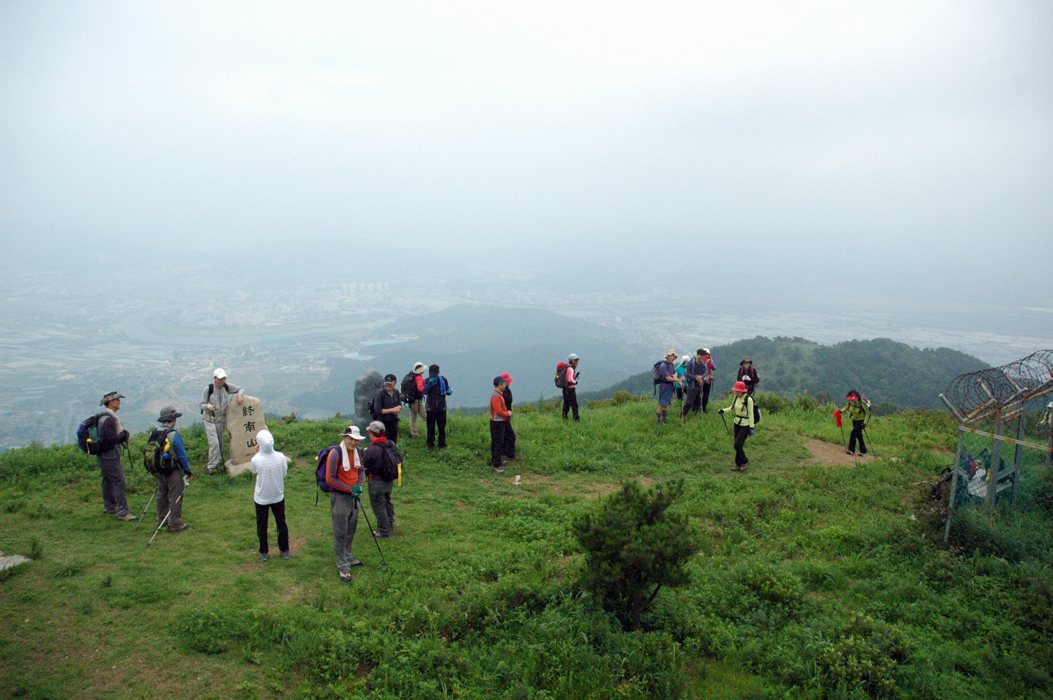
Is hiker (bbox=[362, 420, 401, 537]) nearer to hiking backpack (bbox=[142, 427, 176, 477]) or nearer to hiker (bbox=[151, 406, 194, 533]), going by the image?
hiker (bbox=[151, 406, 194, 533])

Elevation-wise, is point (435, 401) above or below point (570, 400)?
above

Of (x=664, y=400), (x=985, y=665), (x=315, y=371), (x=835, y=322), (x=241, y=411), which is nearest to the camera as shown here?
(x=985, y=665)

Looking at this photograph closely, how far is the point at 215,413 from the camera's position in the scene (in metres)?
10.9

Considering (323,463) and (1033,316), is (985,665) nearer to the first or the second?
(323,463)

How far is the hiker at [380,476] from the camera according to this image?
7.89m

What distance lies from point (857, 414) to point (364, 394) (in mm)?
11542

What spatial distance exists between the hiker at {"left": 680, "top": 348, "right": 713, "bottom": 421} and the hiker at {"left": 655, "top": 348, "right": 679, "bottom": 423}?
1.29 ft

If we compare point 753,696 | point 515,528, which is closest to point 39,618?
point 515,528

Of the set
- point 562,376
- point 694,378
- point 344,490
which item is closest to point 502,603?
point 344,490

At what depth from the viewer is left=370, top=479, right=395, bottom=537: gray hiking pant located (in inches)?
321

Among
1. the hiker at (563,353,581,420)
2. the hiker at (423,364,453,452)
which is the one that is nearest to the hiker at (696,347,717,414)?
the hiker at (563,353,581,420)

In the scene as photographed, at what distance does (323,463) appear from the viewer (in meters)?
7.31

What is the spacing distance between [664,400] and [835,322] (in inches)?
5995

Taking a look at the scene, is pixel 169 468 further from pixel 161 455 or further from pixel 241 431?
pixel 241 431
